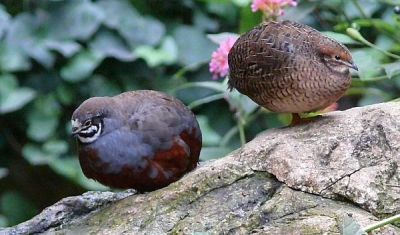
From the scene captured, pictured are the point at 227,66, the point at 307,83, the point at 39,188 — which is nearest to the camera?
the point at 307,83

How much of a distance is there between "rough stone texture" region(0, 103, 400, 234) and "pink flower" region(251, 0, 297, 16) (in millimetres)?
652

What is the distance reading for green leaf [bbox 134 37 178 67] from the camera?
5.29 metres

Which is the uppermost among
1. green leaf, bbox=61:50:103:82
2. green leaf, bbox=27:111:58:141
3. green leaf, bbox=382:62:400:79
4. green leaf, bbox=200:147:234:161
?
green leaf, bbox=382:62:400:79

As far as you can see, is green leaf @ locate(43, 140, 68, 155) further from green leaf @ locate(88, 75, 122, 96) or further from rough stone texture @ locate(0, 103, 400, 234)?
rough stone texture @ locate(0, 103, 400, 234)

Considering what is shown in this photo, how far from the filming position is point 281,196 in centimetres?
256

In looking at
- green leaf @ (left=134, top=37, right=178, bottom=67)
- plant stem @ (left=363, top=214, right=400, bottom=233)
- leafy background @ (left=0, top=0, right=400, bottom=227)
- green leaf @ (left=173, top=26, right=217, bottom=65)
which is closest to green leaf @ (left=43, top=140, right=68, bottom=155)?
leafy background @ (left=0, top=0, right=400, bottom=227)

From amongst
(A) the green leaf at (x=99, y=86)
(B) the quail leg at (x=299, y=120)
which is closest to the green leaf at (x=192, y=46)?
(A) the green leaf at (x=99, y=86)

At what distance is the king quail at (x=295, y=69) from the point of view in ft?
9.05

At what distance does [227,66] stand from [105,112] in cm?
70

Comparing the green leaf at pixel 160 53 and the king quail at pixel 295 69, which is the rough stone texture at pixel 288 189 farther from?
the green leaf at pixel 160 53

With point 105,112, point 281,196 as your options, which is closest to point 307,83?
point 281,196

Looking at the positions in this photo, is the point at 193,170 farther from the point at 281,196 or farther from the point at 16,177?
the point at 16,177

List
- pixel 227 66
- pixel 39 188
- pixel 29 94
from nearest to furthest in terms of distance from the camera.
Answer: pixel 227 66 < pixel 29 94 < pixel 39 188

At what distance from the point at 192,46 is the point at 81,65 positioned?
660 mm
